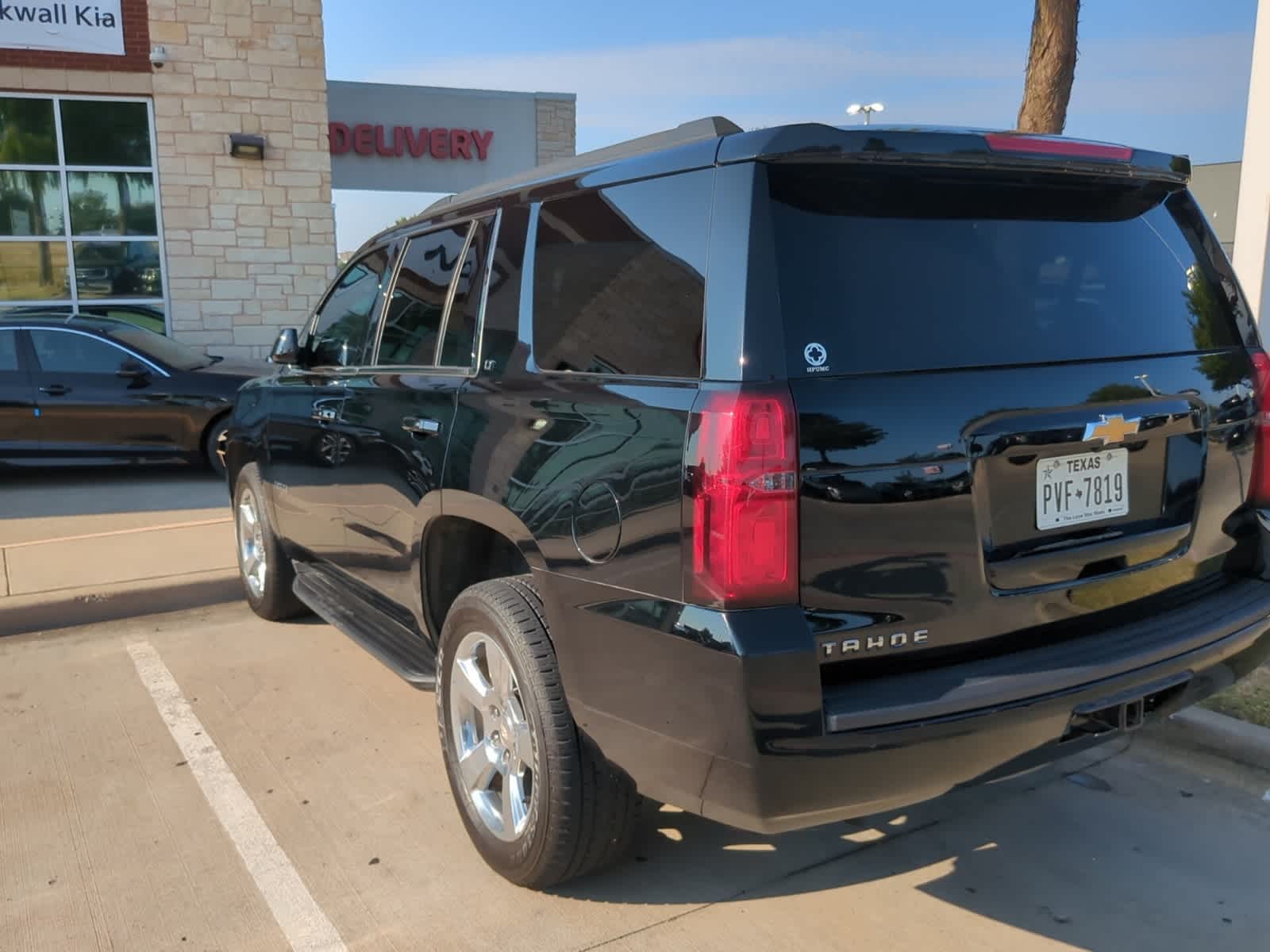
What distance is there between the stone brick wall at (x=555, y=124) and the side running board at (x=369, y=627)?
1963 centimetres

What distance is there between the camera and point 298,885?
3162 millimetres

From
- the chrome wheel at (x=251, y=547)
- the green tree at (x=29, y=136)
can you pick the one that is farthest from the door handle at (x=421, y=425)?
the green tree at (x=29, y=136)

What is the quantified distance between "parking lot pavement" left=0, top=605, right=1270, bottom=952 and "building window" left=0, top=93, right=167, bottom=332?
1039 centimetres

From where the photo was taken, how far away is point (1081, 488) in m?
2.58

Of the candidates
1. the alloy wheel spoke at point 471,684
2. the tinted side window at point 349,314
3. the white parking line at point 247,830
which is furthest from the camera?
the tinted side window at point 349,314

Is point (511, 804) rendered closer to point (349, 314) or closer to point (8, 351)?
point (349, 314)

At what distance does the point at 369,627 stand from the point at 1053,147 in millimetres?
2834

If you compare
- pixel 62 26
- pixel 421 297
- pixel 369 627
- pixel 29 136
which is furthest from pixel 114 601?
pixel 62 26

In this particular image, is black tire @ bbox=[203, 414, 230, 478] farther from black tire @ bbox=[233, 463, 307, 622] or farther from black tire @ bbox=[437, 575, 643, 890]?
black tire @ bbox=[437, 575, 643, 890]

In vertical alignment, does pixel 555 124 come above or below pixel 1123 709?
above

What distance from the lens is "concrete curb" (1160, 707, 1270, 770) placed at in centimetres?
371

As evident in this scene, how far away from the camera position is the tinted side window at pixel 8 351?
9641 mm

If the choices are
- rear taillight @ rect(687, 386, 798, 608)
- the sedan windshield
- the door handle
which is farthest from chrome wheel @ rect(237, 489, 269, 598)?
the sedan windshield

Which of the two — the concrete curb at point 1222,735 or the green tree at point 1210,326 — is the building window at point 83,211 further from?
the green tree at point 1210,326
